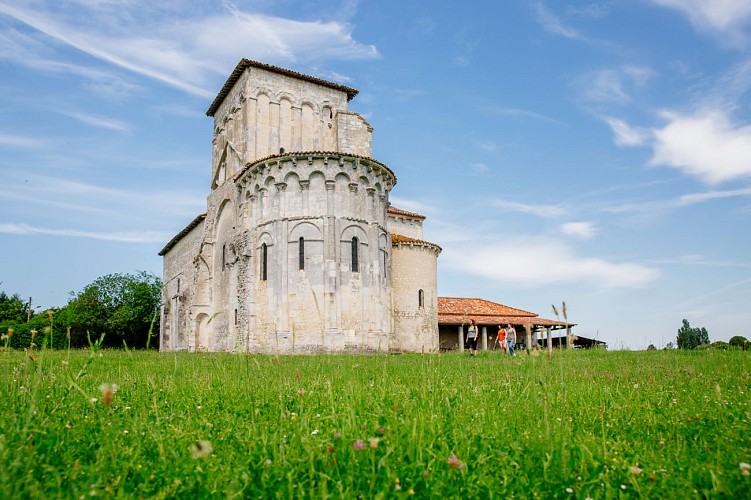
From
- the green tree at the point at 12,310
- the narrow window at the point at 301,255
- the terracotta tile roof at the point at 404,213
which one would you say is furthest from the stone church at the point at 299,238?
the green tree at the point at 12,310

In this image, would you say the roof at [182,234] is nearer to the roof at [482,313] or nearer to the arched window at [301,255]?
the arched window at [301,255]

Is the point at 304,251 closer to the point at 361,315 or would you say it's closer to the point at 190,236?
the point at 361,315

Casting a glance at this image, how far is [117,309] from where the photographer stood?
46.9 metres

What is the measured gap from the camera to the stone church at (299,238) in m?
22.5

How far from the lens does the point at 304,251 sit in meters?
22.9

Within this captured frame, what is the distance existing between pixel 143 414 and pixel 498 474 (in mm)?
2787

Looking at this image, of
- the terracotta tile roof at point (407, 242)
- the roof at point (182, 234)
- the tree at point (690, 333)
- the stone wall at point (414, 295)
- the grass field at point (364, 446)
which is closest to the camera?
the grass field at point (364, 446)

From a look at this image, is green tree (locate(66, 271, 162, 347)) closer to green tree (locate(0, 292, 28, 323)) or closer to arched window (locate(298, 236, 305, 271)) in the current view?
green tree (locate(0, 292, 28, 323))

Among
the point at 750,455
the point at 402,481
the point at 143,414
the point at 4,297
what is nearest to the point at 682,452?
the point at 750,455

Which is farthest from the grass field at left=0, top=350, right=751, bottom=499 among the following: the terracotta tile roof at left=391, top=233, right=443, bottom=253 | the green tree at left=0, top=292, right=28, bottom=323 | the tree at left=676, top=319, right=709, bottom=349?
the green tree at left=0, top=292, right=28, bottom=323

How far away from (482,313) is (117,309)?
107ft

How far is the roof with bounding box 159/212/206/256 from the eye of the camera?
104ft

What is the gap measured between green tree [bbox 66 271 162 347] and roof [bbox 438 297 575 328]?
25839mm

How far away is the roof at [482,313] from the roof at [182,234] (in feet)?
52.3
